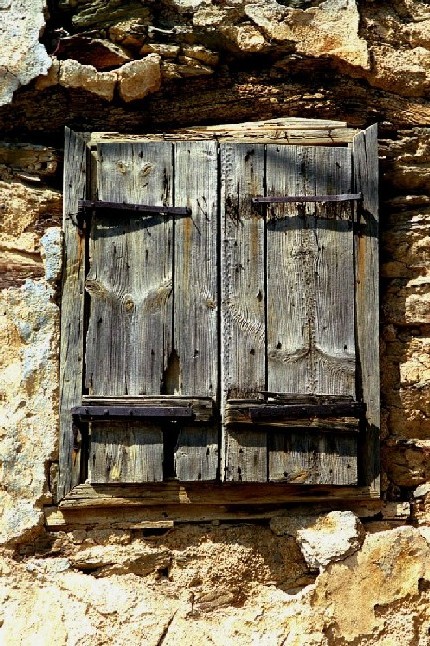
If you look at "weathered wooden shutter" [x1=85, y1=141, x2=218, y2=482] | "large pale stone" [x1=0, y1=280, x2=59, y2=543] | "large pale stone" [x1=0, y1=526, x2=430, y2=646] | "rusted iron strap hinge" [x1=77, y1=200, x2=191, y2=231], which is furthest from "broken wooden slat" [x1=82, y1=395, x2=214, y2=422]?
"rusted iron strap hinge" [x1=77, y1=200, x2=191, y2=231]

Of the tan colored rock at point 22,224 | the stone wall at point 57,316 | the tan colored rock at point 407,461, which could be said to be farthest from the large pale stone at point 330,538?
the tan colored rock at point 22,224

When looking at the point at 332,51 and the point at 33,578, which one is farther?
the point at 332,51

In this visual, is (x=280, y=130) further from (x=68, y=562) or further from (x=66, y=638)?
(x=66, y=638)

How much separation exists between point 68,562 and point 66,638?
311mm

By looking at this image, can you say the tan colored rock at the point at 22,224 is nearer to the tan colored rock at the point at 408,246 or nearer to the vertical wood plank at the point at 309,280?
the vertical wood plank at the point at 309,280

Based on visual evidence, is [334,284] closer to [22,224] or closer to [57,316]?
[57,316]

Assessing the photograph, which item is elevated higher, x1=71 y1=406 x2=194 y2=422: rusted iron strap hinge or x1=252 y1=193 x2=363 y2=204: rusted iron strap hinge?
x1=252 y1=193 x2=363 y2=204: rusted iron strap hinge

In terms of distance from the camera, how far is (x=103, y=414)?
3523mm

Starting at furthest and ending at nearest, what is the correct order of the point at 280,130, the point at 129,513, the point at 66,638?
the point at 280,130 → the point at 129,513 → the point at 66,638

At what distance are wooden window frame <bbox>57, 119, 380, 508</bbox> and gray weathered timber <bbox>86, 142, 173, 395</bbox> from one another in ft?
0.28

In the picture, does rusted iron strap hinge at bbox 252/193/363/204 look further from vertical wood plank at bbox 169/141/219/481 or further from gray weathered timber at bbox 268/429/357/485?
gray weathered timber at bbox 268/429/357/485

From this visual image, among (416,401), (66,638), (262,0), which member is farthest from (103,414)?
(262,0)

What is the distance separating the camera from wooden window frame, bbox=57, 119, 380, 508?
3578mm

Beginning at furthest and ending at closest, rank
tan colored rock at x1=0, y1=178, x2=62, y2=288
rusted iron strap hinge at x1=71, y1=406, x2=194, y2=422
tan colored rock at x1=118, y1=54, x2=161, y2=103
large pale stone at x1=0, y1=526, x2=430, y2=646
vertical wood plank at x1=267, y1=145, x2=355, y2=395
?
1. tan colored rock at x1=118, y1=54, x2=161, y2=103
2. tan colored rock at x1=0, y1=178, x2=62, y2=288
3. vertical wood plank at x1=267, y1=145, x2=355, y2=395
4. rusted iron strap hinge at x1=71, y1=406, x2=194, y2=422
5. large pale stone at x1=0, y1=526, x2=430, y2=646
